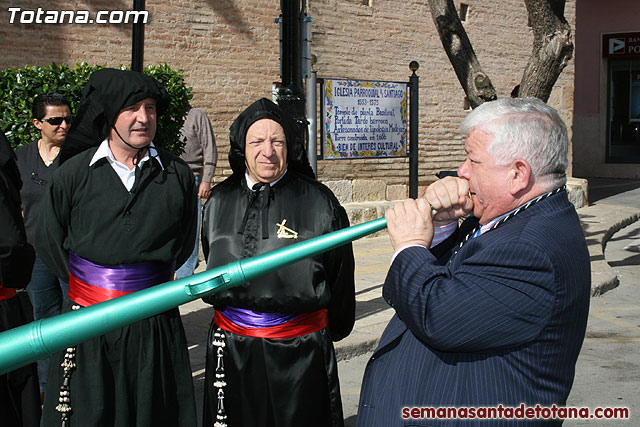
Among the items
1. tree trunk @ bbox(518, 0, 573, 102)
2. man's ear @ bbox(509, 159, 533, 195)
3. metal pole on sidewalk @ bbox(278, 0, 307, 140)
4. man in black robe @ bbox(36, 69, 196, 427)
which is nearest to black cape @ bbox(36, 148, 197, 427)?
man in black robe @ bbox(36, 69, 196, 427)

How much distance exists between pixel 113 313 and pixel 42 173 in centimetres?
397

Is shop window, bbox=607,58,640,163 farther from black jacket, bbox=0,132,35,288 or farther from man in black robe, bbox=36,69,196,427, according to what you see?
black jacket, bbox=0,132,35,288

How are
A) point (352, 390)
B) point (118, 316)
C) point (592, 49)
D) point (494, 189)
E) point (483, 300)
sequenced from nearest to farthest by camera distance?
point (118, 316)
point (483, 300)
point (494, 189)
point (352, 390)
point (592, 49)

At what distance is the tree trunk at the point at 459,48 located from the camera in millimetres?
10039

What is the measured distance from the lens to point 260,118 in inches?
145

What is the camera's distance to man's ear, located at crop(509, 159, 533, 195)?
2.23 meters

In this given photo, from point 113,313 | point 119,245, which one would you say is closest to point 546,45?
point 119,245

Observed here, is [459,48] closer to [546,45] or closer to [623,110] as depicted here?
[546,45]

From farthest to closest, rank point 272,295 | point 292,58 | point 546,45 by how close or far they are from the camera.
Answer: point 546,45
point 292,58
point 272,295

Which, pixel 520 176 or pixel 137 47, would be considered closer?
pixel 520 176

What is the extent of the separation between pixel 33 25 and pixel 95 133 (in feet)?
20.9

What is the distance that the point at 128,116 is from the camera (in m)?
3.66

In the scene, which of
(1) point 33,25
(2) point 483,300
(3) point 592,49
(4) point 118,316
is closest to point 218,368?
(2) point 483,300

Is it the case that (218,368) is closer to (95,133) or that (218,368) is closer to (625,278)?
(95,133)
